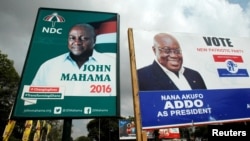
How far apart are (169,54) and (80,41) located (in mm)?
1604

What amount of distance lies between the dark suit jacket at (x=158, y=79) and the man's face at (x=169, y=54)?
151mm

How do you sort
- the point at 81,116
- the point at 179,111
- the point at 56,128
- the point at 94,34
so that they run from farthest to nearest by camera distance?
the point at 56,128 < the point at 94,34 < the point at 179,111 < the point at 81,116

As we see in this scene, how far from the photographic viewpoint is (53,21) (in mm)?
4109

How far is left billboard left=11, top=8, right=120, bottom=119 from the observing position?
3.54 m

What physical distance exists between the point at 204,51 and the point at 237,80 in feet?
2.60

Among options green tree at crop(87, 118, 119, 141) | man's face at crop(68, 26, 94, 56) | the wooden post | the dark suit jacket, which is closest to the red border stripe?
the dark suit jacket

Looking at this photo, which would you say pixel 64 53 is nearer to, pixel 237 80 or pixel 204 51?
pixel 204 51

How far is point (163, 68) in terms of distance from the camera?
433cm

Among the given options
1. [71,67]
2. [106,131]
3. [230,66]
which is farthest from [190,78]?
[106,131]

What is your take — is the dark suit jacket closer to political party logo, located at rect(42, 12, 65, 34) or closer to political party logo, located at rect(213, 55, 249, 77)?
Answer: political party logo, located at rect(213, 55, 249, 77)

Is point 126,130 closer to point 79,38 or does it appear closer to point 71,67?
point 79,38

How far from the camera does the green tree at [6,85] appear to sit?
30.2 m

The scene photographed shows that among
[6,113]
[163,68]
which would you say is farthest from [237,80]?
[6,113]

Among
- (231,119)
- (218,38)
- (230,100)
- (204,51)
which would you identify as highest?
(218,38)
